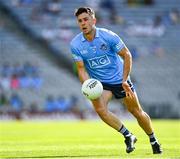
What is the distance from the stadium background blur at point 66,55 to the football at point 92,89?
21418mm

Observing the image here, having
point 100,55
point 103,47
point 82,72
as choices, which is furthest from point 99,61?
point 82,72

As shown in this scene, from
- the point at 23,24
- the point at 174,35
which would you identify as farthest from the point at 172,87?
the point at 23,24

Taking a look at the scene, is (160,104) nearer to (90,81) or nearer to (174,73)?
(174,73)

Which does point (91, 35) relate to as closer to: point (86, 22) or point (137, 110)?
point (86, 22)

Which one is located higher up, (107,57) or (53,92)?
(107,57)

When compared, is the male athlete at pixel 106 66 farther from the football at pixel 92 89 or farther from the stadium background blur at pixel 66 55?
the stadium background blur at pixel 66 55

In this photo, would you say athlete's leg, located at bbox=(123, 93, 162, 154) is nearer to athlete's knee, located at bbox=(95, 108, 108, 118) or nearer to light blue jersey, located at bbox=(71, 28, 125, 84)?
athlete's knee, located at bbox=(95, 108, 108, 118)

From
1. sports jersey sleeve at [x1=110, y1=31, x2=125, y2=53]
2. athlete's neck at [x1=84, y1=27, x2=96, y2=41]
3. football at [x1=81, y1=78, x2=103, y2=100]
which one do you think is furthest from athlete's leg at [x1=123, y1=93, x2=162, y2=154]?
athlete's neck at [x1=84, y1=27, x2=96, y2=41]

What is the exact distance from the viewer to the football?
11781mm

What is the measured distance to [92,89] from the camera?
38.6 feet

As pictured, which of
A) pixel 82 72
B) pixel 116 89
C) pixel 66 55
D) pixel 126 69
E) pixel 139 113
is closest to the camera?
pixel 126 69

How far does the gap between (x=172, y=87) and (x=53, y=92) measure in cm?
594

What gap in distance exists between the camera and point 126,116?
33.7 metres

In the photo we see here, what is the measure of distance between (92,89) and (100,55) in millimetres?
811
